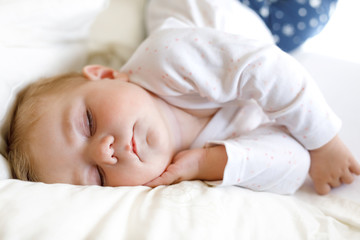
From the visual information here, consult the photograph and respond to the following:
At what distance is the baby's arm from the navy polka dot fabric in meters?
0.72

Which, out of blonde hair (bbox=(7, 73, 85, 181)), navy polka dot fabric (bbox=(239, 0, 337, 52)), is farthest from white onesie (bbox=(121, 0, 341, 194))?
navy polka dot fabric (bbox=(239, 0, 337, 52))

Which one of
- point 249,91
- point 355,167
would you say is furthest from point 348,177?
point 249,91

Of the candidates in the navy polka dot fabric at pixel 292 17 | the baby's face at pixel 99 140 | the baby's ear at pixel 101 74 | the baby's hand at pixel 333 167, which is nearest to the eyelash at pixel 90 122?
the baby's face at pixel 99 140

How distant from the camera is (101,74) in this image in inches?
42.1

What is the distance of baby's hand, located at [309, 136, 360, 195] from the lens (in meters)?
0.93

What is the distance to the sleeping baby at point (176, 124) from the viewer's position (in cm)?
85

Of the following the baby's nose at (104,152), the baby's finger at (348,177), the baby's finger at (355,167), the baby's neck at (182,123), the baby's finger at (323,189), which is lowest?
the baby's finger at (323,189)

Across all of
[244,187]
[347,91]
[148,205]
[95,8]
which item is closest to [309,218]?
[244,187]

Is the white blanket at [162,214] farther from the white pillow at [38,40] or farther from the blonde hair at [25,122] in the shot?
the white pillow at [38,40]

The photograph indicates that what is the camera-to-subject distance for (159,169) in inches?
36.0

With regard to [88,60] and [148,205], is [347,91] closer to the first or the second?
[148,205]

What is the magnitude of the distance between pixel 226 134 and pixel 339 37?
737mm

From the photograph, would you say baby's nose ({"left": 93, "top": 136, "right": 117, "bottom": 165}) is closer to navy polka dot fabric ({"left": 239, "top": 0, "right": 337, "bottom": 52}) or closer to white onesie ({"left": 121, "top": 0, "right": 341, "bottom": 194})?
white onesie ({"left": 121, "top": 0, "right": 341, "bottom": 194})

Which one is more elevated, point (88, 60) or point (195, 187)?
point (88, 60)
